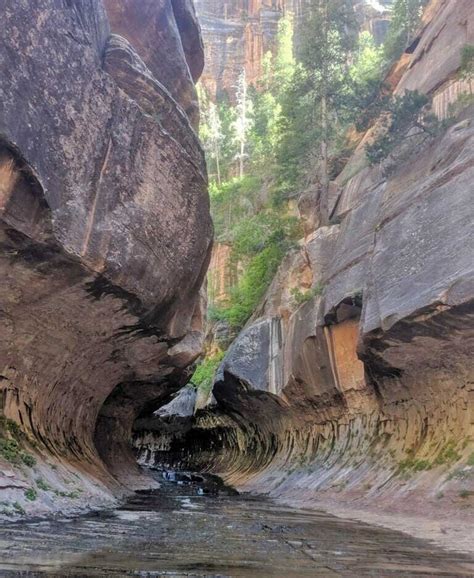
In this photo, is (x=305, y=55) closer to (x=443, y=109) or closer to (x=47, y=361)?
(x=443, y=109)

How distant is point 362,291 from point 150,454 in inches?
1471

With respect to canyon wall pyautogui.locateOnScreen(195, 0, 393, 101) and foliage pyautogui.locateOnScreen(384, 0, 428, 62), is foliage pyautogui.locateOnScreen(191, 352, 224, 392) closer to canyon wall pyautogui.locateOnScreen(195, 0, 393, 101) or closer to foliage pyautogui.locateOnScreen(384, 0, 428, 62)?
foliage pyautogui.locateOnScreen(384, 0, 428, 62)

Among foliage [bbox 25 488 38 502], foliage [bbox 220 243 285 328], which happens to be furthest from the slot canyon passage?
foliage [bbox 220 243 285 328]

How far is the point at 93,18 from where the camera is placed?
10.6 m

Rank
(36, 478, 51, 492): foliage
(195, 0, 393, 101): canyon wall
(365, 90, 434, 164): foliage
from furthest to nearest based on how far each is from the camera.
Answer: (195, 0, 393, 101): canyon wall < (365, 90, 434, 164): foliage < (36, 478, 51, 492): foliage

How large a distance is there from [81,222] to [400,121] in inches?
508

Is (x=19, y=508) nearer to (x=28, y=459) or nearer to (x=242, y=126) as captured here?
(x=28, y=459)

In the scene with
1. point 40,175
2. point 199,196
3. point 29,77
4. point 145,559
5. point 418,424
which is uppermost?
point 199,196

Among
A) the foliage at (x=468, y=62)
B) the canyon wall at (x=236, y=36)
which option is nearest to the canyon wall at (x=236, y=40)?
the canyon wall at (x=236, y=36)

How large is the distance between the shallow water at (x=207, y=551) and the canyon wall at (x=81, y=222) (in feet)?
7.30

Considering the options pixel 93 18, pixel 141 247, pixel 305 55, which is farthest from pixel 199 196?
pixel 305 55

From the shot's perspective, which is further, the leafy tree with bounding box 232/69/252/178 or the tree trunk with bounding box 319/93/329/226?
the leafy tree with bounding box 232/69/252/178

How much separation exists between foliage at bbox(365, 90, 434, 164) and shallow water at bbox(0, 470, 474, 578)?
13.4 m

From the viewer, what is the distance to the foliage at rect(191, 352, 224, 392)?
35.9 m
